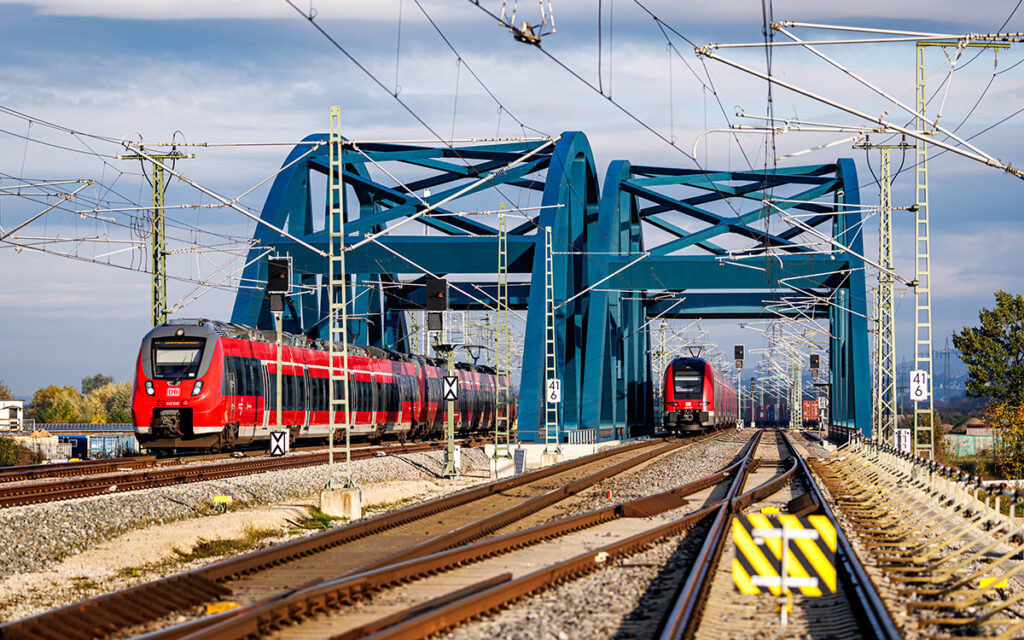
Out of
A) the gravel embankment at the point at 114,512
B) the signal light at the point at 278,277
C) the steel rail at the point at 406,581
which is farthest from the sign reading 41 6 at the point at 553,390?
the steel rail at the point at 406,581

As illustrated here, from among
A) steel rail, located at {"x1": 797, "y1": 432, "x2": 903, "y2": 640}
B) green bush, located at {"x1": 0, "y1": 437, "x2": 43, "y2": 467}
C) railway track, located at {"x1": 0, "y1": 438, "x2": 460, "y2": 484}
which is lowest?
green bush, located at {"x1": 0, "y1": 437, "x2": 43, "y2": 467}

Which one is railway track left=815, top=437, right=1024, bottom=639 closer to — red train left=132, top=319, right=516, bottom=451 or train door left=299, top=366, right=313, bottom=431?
red train left=132, top=319, right=516, bottom=451

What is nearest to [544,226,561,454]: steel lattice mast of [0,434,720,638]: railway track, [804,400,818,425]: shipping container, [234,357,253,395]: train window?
[234,357,253,395]: train window

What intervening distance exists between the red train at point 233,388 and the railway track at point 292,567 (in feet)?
29.1

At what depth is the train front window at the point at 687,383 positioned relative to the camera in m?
57.9

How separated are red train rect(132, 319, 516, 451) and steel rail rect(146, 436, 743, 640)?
15085mm

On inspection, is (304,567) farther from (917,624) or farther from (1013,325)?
(1013,325)

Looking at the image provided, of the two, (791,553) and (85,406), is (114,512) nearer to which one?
(791,553)

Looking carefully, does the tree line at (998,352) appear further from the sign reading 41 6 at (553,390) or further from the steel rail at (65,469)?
the steel rail at (65,469)

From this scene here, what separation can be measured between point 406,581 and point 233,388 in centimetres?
1905

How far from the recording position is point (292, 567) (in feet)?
44.6

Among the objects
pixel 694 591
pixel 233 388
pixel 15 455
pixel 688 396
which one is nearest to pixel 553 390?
pixel 233 388

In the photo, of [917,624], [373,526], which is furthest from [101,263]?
[917,624]

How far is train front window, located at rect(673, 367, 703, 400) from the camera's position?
5794cm
